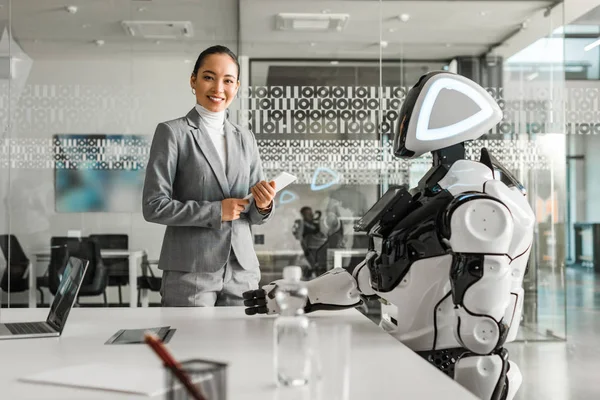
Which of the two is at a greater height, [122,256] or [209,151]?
[209,151]

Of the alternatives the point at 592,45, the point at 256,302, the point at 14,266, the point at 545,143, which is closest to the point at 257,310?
the point at 256,302

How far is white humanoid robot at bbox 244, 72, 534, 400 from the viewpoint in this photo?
1581 mm

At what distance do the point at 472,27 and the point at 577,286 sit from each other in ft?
14.4

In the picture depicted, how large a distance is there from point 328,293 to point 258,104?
9.79ft

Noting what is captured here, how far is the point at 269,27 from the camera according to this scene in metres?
4.87

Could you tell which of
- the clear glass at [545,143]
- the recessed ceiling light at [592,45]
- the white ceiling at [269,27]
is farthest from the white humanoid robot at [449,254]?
the recessed ceiling light at [592,45]

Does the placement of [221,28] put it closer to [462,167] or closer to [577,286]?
[462,167]

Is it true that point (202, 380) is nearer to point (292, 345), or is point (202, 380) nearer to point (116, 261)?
point (292, 345)

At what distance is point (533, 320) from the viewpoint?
17.7 ft

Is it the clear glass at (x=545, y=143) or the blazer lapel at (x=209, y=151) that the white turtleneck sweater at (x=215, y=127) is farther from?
the clear glass at (x=545, y=143)

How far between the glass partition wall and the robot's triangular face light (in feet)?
9.75

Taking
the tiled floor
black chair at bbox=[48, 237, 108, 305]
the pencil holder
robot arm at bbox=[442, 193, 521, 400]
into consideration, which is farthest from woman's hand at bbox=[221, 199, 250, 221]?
black chair at bbox=[48, 237, 108, 305]

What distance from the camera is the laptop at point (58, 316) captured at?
67.8 inches

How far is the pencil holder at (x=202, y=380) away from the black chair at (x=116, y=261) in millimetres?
4057
